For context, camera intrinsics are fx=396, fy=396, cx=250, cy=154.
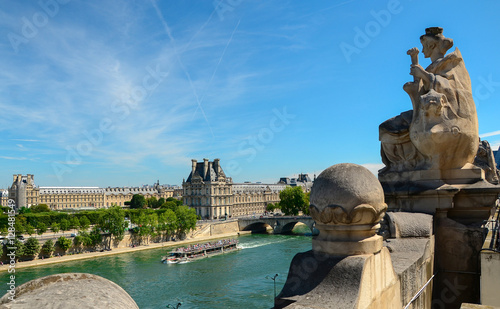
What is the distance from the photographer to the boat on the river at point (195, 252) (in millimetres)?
38469

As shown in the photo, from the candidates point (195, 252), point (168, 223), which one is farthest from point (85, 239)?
point (195, 252)

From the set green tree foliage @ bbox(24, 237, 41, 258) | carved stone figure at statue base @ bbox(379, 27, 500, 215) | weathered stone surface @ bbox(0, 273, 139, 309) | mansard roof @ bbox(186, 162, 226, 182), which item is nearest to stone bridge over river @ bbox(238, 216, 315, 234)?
mansard roof @ bbox(186, 162, 226, 182)

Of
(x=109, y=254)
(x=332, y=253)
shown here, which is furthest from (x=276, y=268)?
(x=332, y=253)

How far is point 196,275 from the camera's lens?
32.7 metres

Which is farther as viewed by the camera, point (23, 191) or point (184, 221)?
point (23, 191)

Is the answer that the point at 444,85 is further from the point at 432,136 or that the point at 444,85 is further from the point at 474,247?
the point at 474,247

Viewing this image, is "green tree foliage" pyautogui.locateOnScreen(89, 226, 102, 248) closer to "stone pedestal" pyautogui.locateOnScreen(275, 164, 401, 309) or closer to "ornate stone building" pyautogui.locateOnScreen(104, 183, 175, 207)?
"stone pedestal" pyautogui.locateOnScreen(275, 164, 401, 309)

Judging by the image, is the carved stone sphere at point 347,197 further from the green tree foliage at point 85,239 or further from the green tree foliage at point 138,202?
the green tree foliage at point 138,202

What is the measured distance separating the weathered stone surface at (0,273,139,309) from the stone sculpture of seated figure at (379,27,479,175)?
4532 mm

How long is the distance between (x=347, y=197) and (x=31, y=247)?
4297 centimetres

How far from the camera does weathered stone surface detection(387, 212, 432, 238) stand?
446 centimetres

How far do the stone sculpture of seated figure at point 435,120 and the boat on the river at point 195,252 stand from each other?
34967mm

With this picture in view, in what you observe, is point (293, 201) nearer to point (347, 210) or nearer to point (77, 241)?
point (77, 241)

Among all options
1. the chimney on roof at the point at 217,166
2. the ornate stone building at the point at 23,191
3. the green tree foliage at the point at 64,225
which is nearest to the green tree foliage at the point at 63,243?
the green tree foliage at the point at 64,225
